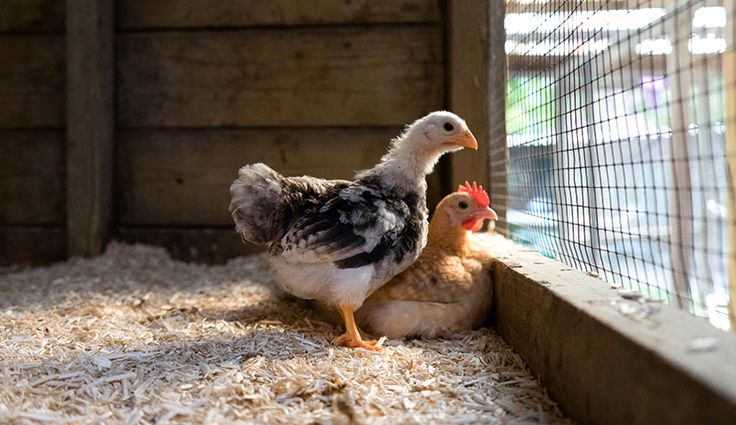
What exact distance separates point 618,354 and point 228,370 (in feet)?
3.02

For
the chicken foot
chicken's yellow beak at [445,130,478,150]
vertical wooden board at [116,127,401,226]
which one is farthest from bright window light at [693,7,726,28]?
vertical wooden board at [116,127,401,226]

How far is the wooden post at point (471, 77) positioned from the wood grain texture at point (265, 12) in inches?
8.5

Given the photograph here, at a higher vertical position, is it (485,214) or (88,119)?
(88,119)

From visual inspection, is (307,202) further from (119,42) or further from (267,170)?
(119,42)

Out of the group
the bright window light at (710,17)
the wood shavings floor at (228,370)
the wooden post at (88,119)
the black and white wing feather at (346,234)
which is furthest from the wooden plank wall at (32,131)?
the bright window light at (710,17)

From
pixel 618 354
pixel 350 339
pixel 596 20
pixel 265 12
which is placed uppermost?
pixel 265 12

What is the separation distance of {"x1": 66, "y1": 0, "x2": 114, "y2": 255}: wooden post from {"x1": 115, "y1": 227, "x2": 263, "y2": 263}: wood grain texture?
0.31m

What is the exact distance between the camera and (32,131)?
10.4 ft

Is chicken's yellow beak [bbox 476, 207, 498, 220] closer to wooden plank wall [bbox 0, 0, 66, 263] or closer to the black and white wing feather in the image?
the black and white wing feather

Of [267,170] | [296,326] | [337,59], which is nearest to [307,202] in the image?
[267,170]

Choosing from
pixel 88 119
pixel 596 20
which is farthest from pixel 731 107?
pixel 88 119

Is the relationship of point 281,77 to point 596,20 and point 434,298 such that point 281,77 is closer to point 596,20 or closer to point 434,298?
point 434,298

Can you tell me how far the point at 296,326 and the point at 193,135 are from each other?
1.56 meters

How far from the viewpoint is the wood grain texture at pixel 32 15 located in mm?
3107
